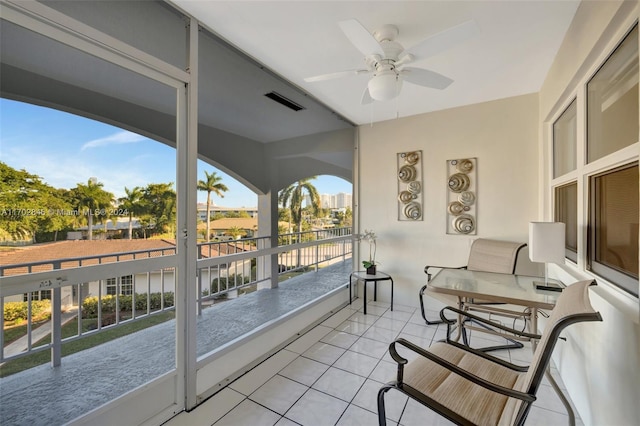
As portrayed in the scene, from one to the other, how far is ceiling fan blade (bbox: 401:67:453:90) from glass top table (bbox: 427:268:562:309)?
1562mm

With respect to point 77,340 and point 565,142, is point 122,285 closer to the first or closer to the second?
point 77,340

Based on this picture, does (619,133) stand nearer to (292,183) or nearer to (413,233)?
(413,233)

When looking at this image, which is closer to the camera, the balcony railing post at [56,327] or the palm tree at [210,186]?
the balcony railing post at [56,327]

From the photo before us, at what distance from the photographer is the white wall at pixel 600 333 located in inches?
46.3

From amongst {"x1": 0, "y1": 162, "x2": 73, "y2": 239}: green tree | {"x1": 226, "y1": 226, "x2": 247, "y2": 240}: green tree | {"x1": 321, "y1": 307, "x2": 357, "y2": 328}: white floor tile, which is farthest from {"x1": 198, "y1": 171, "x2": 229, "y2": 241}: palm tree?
{"x1": 321, "y1": 307, "x2": 357, "y2": 328}: white floor tile

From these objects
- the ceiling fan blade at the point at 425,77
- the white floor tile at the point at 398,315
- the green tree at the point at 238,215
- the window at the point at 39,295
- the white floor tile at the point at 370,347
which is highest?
the ceiling fan blade at the point at 425,77

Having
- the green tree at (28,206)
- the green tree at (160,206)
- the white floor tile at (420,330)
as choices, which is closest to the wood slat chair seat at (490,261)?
the white floor tile at (420,330)

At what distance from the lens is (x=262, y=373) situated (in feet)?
7.14

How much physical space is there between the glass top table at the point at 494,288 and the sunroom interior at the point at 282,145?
0.24 meters

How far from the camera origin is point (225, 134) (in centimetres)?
284

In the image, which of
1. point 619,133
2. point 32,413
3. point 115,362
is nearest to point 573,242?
point 619,133

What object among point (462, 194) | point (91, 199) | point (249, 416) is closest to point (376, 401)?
point (249, 416)

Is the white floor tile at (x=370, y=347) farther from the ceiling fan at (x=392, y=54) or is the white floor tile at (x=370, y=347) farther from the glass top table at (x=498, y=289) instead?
the ceiling fan at (x=392, y=54)

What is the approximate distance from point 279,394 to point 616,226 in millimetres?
2288
